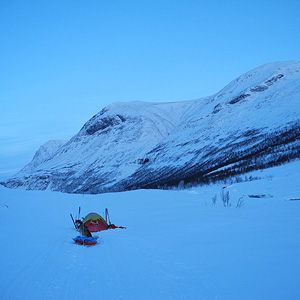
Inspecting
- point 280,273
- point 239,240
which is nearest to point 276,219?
point 239,240

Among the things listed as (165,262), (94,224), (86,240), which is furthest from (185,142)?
(165,262)

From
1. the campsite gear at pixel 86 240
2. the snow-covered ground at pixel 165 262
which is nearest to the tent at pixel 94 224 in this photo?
the snow-covered ground at pixel 165 262

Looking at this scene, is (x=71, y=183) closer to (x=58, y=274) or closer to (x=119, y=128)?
(x=119, y=128)

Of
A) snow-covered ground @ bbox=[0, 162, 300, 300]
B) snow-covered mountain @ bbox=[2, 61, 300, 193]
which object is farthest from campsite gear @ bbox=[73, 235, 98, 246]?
snow-covered mountain @ bbox=[2, 61, 300, 193]

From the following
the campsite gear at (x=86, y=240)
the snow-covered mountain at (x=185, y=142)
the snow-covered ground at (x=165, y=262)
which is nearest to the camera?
the snow-covered ground at (x=165, y=262)

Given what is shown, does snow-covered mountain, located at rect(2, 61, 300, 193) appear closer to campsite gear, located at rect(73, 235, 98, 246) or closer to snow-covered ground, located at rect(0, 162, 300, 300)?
snow-covered ground, located at rect(0, 162, 300, 300)

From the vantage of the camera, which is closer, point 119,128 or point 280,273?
point 280,273

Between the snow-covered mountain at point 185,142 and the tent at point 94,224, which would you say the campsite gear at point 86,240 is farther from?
the snow-covered mountain at point 185,142

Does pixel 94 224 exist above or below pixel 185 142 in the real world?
below

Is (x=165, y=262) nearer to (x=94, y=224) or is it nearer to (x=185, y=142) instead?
(x=94, y=224)
